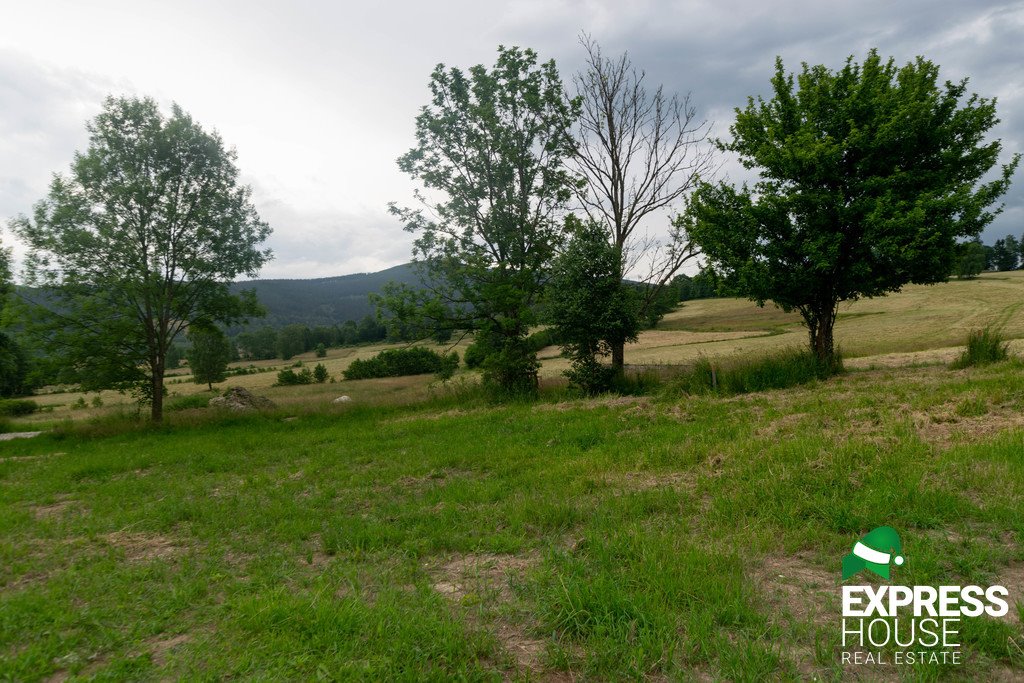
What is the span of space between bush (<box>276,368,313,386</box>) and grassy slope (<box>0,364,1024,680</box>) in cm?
3474

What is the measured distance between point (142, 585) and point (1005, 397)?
42.2 ft

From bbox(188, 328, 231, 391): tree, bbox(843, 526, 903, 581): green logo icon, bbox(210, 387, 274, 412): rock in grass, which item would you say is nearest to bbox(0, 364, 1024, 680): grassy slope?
bbox(843, 526, 903, 581): green logo icon

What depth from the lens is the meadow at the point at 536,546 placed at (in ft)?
10.3

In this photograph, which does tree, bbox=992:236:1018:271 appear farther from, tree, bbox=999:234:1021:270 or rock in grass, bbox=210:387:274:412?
rock in grass, bbox=210:387:274:412

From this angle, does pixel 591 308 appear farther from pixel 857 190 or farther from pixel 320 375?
pixel 320 375

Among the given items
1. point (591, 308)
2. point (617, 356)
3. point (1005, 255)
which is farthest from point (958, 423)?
point (1005, 255)

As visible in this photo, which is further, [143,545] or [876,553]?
[143,545]

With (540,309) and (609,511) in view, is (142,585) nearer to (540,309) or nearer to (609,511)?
(609,511)

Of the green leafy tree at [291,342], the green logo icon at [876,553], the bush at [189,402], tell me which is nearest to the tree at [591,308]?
the green logo icon at [876,553]

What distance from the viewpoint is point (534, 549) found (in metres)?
4.89

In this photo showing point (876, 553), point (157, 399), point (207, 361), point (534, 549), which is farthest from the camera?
point (207, 361)

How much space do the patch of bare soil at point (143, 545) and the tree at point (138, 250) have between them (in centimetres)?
1560

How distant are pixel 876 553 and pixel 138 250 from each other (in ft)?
78.3

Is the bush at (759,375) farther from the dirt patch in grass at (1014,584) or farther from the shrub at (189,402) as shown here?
the shrub at (189,402)
